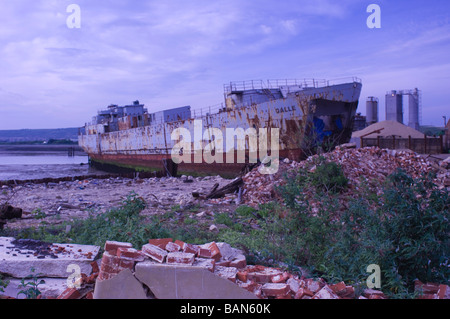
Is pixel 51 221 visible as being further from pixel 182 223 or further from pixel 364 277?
pixel 364 277

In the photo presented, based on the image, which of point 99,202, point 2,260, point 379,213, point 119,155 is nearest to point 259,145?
point 99,202

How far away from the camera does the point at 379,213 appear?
4.10 m

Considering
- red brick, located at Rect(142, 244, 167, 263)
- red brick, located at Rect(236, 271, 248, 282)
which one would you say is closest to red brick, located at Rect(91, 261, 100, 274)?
red brick, located at Rect(142, 244, 167, 263)

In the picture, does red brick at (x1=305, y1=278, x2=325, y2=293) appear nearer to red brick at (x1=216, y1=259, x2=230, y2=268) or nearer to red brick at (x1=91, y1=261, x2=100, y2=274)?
red brick at (x1=216, y1=259, x2=230, y2=268)

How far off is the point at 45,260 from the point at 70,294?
0.79 meters

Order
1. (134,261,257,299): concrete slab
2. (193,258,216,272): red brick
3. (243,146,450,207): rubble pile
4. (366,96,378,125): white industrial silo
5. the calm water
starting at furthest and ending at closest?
(366,96,378,125): white industrial silo, the calm water, (243,146,450,207): rubble pile, (193,258,216,272): red brick, (134,261,257,299): concrete slab

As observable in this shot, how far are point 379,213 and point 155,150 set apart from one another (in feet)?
68.3

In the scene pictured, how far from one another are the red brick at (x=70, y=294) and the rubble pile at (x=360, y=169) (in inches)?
231

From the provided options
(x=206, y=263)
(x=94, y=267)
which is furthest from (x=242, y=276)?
(x=94, y=267)

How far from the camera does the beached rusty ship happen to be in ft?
48.2

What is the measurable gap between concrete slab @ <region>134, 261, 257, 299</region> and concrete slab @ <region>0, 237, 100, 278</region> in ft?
3.37

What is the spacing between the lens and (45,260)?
3.76 meters

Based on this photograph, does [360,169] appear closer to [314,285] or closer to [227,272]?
[314,285]

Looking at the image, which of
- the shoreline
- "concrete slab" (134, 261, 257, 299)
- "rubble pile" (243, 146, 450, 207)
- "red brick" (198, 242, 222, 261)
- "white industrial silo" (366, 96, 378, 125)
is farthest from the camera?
"white industrial silo" (366, 96, 378, 125)
